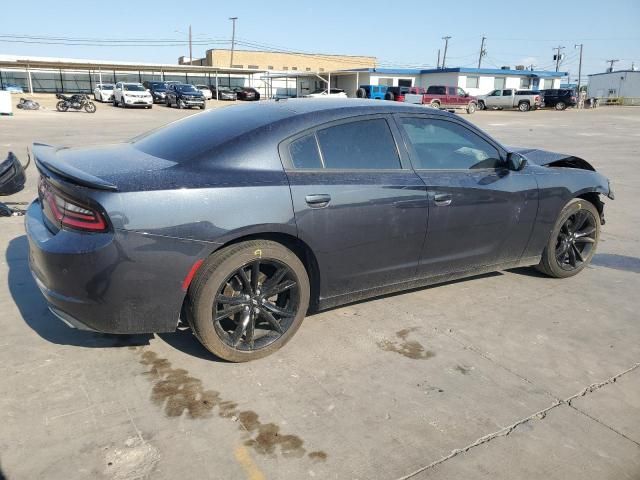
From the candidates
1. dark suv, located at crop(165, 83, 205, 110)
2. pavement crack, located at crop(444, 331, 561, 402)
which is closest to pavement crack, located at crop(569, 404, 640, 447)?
pavement crack, located at crop(444, 331, 561, 402)

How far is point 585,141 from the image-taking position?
1891cm

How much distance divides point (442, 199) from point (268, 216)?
1410 mm

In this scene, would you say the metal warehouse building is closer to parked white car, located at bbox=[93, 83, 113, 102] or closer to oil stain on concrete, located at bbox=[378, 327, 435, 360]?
parked white car, located at bbox=[93, 83, 113, 102]

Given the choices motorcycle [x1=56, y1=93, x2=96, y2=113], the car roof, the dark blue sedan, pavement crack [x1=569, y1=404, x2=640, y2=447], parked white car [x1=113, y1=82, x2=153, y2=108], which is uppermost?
parked white car [x1=113, y1=82, x2=153, y2=108]

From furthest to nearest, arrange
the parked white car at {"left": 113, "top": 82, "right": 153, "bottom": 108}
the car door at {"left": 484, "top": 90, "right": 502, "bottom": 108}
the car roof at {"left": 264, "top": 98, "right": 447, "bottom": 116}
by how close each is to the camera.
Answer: the car door at {"left": 484, "top": 90, "right": 502, "bottom": 108} < the parked white car at {"left": 113, "top": 82, "right": 153, "bottom": 108} < the car roof at {"left": 264, "top": 98, "right": 447, "bottom": 116}

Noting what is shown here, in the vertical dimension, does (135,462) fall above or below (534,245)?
below

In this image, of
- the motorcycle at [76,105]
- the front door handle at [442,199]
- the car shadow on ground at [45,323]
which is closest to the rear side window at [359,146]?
the front door handle at [442,199]

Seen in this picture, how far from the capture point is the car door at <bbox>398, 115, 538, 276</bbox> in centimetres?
380

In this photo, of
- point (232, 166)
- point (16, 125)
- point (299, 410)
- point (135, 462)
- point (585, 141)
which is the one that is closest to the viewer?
point (135, 462)

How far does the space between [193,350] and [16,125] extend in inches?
850

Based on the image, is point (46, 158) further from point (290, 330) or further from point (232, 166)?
point (290, 330)

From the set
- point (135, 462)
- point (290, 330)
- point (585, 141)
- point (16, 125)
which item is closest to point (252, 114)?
point (290, 330)

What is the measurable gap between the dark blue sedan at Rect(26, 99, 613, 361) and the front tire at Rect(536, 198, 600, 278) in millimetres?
435

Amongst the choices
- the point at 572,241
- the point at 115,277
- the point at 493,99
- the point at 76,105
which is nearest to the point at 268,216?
the point at 115,277
